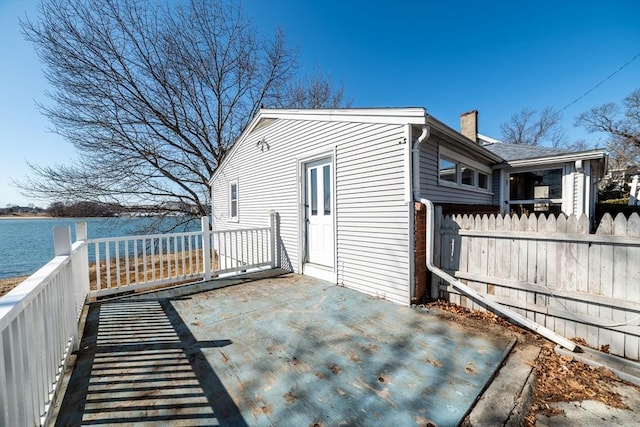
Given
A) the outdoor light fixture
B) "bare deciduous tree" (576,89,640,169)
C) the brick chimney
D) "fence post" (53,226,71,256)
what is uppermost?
"bare deciduous tree" (576,89,640,169)

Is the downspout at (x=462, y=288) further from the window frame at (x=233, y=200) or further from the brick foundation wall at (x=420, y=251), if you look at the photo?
the window frame at (x=233, y=200)

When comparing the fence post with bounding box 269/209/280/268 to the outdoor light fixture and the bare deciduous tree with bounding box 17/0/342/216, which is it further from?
the bare deciduous tree with bounding box 17/0/342/216

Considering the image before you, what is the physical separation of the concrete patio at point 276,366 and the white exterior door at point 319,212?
153 centimetres

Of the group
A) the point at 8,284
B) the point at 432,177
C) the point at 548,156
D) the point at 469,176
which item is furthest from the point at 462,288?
the point at 8,284

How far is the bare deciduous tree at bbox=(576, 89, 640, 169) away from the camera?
744 inches

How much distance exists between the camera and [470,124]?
31.2 ft

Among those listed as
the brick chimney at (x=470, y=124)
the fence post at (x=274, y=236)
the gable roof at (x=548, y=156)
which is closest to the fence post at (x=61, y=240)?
the fence post at (x=274, y=236)

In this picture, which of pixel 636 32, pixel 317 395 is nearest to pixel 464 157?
pixel 317 395

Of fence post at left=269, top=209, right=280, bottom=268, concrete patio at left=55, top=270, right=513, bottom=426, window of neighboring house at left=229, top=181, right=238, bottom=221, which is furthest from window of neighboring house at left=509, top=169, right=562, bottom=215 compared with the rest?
window of neighboring house at left=229, top=181, right=238, bottom=221

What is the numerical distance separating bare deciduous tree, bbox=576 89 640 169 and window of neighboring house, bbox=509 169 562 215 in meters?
18.9

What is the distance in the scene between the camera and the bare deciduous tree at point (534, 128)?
2333 cm

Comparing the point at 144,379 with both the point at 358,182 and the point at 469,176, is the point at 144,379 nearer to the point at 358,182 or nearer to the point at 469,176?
the point at 358,182

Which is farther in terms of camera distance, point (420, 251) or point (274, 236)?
point (274, 236)

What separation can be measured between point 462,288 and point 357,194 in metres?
2.11
